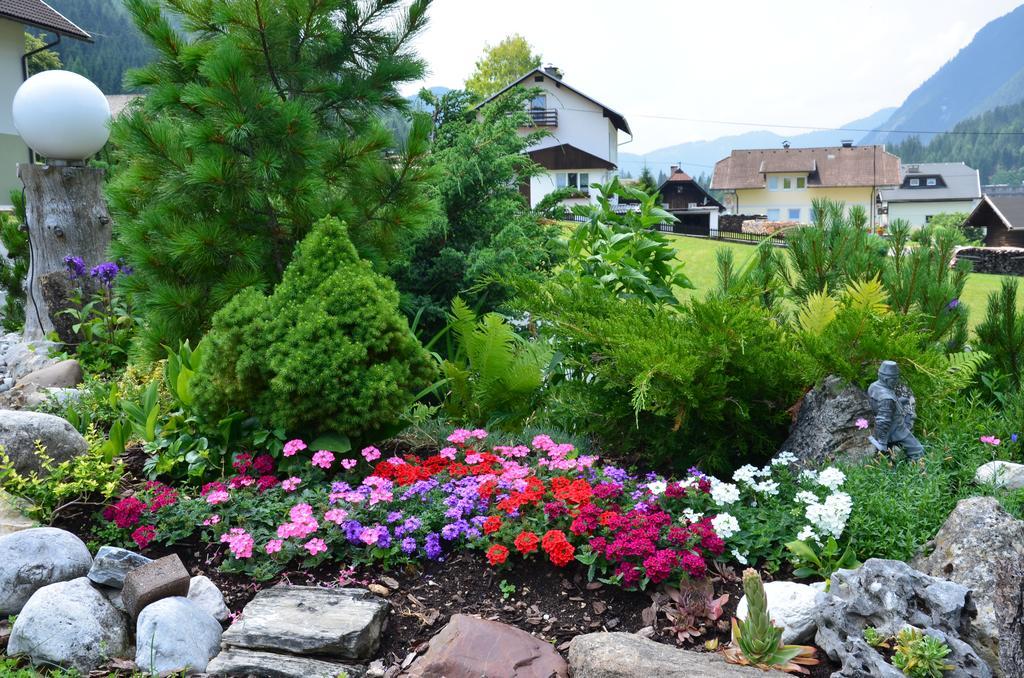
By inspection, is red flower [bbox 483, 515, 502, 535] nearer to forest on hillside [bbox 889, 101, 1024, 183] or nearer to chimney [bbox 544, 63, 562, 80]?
chimney [bbox 544, 63, 562, 80]

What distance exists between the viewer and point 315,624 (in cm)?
291

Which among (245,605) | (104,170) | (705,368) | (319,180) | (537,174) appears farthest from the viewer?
(104,170)

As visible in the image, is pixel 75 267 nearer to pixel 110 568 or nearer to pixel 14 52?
pixel 110 568

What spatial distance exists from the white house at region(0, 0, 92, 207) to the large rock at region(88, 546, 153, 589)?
59.3ft

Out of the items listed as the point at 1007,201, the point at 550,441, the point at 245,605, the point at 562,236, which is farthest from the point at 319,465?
the point at 1007,201

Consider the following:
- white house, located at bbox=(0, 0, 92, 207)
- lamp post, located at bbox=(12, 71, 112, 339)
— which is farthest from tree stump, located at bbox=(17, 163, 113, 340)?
white house, located at bbox=(0, 0, 92, 207)

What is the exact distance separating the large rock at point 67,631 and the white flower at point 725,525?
94.8 inches

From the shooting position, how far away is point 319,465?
13.2 ft

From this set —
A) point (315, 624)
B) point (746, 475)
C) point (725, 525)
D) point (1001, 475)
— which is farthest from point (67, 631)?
point (1001, 475)

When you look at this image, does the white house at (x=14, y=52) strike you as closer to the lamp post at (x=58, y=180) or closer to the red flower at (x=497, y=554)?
the lamp post at (x=58, y=180)

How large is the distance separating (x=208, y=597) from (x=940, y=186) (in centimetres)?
6689

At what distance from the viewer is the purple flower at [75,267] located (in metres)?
7.63

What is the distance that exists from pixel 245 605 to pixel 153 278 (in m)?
3.02

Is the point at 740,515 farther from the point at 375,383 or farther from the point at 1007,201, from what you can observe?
the point at 1007,201
